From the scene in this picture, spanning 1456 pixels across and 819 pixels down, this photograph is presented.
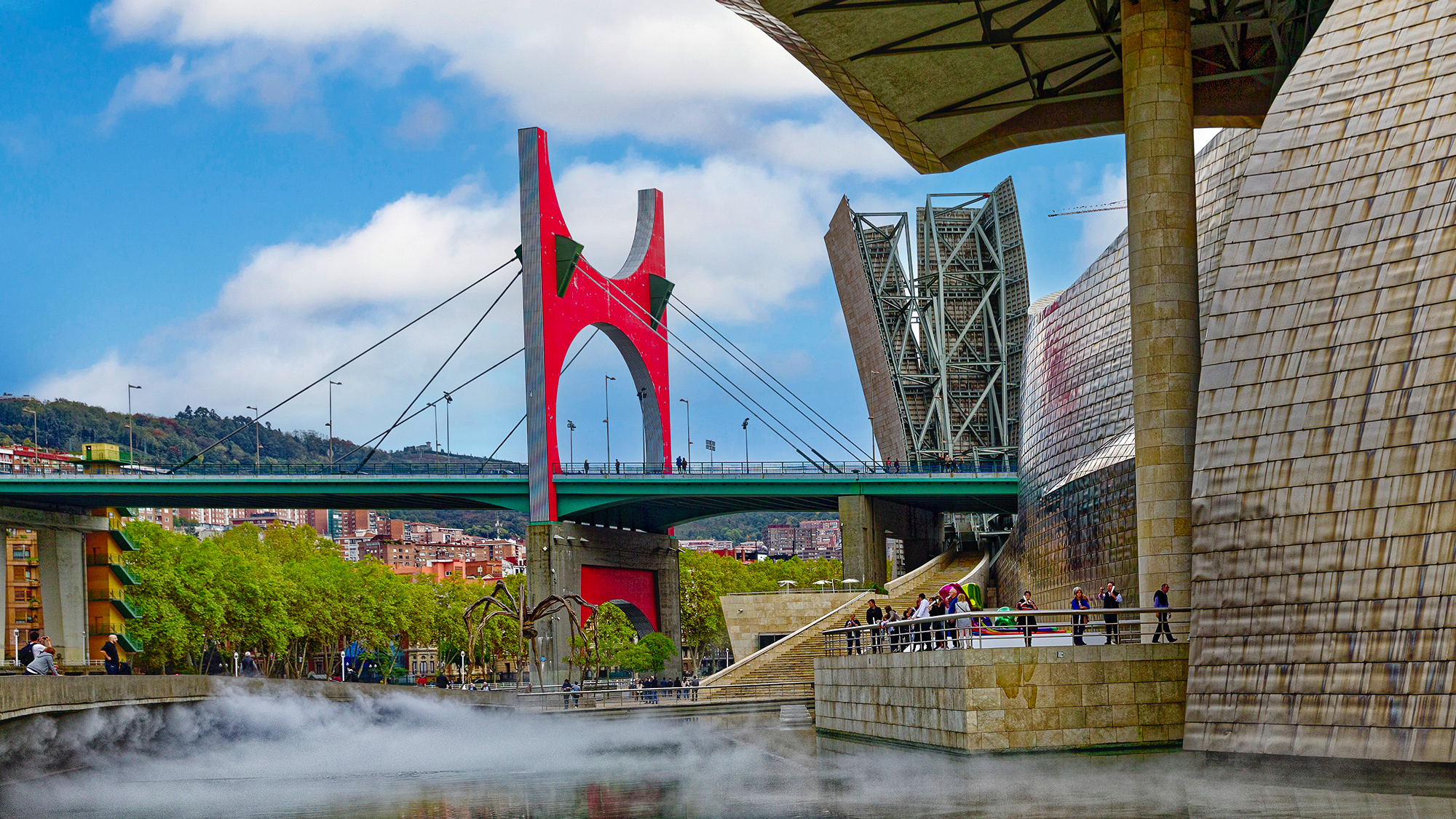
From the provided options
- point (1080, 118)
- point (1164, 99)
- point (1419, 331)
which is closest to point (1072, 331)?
point (1080, 118)

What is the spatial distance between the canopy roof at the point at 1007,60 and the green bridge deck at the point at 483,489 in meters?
34.8

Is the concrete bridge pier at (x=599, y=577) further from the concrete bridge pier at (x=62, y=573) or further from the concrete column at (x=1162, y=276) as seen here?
the concrete column at (x=1162, y=276)

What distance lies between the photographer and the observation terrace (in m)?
62.5

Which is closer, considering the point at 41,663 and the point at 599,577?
the point at 41,663

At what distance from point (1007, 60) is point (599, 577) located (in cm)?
4336

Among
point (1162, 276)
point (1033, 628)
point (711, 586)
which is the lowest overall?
point (711, 586)

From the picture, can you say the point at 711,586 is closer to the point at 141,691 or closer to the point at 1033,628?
the point at 141,691

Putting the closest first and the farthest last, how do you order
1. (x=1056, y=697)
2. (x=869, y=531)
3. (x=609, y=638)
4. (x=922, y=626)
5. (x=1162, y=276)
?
(x=1056, y=697) < (x=1162, y=276) < (x=922, y=626) < (x=869, y=531) < (x=609, y=638)

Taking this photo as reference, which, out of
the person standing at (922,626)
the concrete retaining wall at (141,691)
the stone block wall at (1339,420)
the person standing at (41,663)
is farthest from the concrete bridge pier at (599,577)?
the stone block wall at (1339,420)

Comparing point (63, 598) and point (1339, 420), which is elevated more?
point (1339, 420)

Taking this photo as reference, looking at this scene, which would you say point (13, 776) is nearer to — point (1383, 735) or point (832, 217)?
point (1383, 735)

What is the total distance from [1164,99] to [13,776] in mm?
18937

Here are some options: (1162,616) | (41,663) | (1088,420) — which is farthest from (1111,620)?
(41,663)

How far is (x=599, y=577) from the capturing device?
67188 mm
